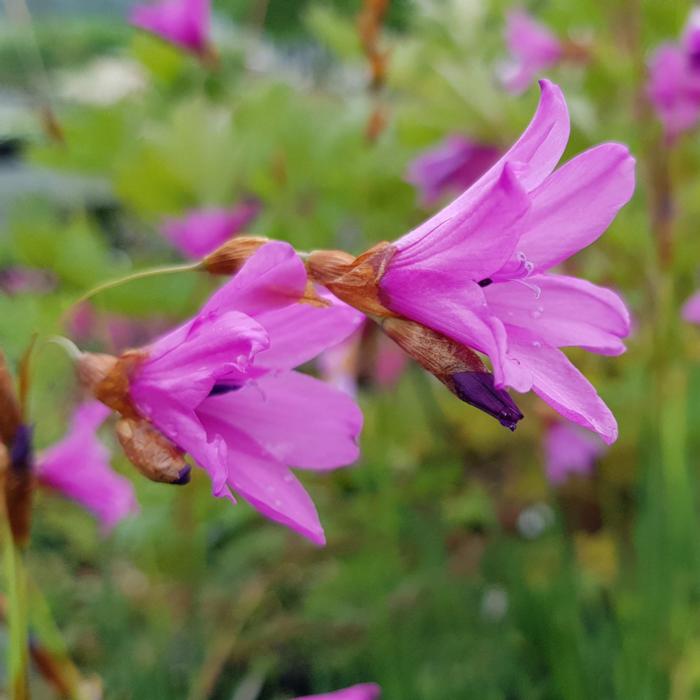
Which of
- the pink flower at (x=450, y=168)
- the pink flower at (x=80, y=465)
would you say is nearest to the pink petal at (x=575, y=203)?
the pink flower at (x=80, y=465)

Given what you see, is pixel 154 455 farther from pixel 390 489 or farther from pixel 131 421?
pixel 390 489

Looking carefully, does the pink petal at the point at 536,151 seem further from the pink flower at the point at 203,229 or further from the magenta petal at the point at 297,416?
the pink flower at the point at 203,229

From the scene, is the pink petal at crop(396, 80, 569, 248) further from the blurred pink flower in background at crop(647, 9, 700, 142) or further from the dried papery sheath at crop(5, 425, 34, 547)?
the blurred pink flower in background at crop(647, 9, 700, 142)

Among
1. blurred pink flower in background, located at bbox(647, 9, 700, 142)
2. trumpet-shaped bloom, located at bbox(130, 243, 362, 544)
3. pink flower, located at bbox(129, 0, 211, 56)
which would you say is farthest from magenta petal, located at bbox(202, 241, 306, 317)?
pink flower, located at bbox(129, 0, 211, 56)

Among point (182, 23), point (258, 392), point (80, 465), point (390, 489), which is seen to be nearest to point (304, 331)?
point (258, 392)

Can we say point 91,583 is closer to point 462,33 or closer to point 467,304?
point 462,33
